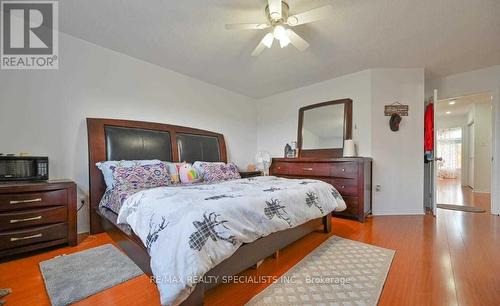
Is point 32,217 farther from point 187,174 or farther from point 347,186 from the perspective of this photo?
point 347,186

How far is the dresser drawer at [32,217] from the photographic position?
1825mm

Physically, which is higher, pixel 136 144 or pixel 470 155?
pixel 136 144

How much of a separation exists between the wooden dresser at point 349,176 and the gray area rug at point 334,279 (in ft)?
3.20

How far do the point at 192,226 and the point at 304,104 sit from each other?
3664 mm

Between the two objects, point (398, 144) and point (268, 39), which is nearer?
point (268, 39)

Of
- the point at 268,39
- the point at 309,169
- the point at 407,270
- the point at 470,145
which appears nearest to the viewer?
the point at 407,270

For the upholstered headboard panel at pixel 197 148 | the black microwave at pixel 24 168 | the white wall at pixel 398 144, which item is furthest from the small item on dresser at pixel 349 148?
the black microwave at pixel 24 168

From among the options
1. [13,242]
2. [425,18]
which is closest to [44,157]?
[13,242]

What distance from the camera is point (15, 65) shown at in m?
2.21

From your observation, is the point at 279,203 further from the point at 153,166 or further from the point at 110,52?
the point at 110,52

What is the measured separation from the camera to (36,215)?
195 cm

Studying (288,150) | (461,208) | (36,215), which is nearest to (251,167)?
(288,150)

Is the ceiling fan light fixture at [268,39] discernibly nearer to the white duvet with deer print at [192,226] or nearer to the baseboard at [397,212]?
the white duvet with deer print at [192,226]

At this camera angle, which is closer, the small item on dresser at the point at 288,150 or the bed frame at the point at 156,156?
the bed frame at the point at 156,156
